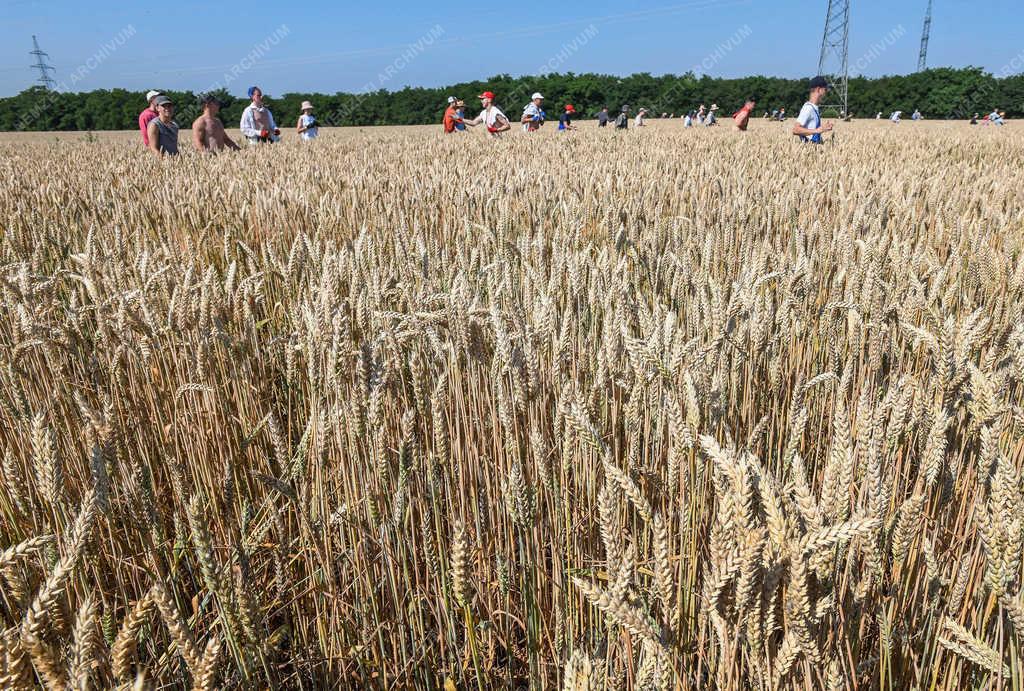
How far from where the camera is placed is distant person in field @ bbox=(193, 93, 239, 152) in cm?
747

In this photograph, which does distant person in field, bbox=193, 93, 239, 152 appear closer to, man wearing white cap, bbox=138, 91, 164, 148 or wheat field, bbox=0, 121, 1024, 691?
man wearing white cap, bbox=138, 91, 164, 148

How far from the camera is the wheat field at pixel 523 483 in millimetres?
714

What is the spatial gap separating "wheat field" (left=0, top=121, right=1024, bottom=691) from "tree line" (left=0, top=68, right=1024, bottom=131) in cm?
3532

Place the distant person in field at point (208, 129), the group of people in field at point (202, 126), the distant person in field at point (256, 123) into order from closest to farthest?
1. the group of people in field at point (202, 126)
2. the distant person in field at point (208, 129)
3. the distant person in field at point (256, 123)

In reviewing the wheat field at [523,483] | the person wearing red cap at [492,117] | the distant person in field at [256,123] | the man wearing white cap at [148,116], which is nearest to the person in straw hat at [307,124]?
the distant person in field at [256,123]

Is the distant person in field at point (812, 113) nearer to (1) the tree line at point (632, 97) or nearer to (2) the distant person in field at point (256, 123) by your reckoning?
(2) the distant person in field at point (256, 123)

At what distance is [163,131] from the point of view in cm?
721

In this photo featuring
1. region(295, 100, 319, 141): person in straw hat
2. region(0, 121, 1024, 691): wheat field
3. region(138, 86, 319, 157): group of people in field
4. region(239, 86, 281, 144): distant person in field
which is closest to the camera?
region(0, 121, 1024, 691): wheat field

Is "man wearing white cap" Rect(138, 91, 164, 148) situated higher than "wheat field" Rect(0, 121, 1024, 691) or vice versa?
"man wearing white cap" Rect(138, 91, 164, 148)

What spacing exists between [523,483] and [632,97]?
4094 cm

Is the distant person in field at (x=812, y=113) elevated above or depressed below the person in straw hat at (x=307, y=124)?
below

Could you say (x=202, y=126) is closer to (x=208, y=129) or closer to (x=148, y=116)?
(x=208, y=129)

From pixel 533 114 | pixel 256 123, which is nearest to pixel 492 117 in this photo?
pixel 533 114

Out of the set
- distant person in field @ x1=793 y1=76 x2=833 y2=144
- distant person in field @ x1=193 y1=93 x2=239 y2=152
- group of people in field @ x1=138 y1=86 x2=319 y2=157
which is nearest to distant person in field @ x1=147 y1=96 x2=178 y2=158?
group of people in field @ x1=138 y1=86 x2=319 y2=157
